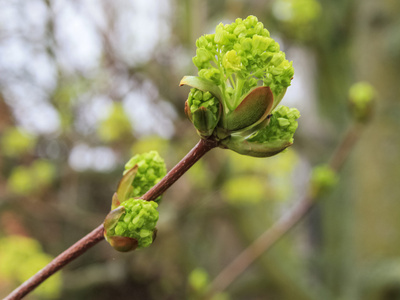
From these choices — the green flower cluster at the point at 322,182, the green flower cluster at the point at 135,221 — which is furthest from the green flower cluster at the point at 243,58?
the green flower cluster at the point at 322,182

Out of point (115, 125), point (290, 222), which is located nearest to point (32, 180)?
point (115, 125)

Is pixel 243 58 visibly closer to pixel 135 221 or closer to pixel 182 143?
pixel 135 221

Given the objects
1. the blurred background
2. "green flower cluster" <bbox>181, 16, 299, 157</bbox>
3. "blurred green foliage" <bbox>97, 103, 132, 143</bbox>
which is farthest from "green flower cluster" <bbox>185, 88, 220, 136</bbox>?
"blurred green foliage" <bbox>97, 103, 132, 143</bbox>

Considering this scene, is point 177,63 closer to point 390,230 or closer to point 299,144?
point 299,144

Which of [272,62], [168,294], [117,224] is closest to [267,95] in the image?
[272,62]

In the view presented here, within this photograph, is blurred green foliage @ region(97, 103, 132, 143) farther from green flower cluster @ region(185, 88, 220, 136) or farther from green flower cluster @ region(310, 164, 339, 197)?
green flower cluster @ region(185, 88, 220, 136)

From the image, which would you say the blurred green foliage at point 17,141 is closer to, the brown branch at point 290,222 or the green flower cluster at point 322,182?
the brown branch at point 290,222

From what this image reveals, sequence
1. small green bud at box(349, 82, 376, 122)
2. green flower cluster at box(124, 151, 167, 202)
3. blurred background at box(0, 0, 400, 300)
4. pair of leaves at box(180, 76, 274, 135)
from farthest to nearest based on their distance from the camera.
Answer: blurred background at box(0, 0, 400, 300), small green bud at box(349, 82, 376, 122), green flower cluster at box(124, 151, 167, 202), pair of leaves at box(180, 76, 274, 135)
